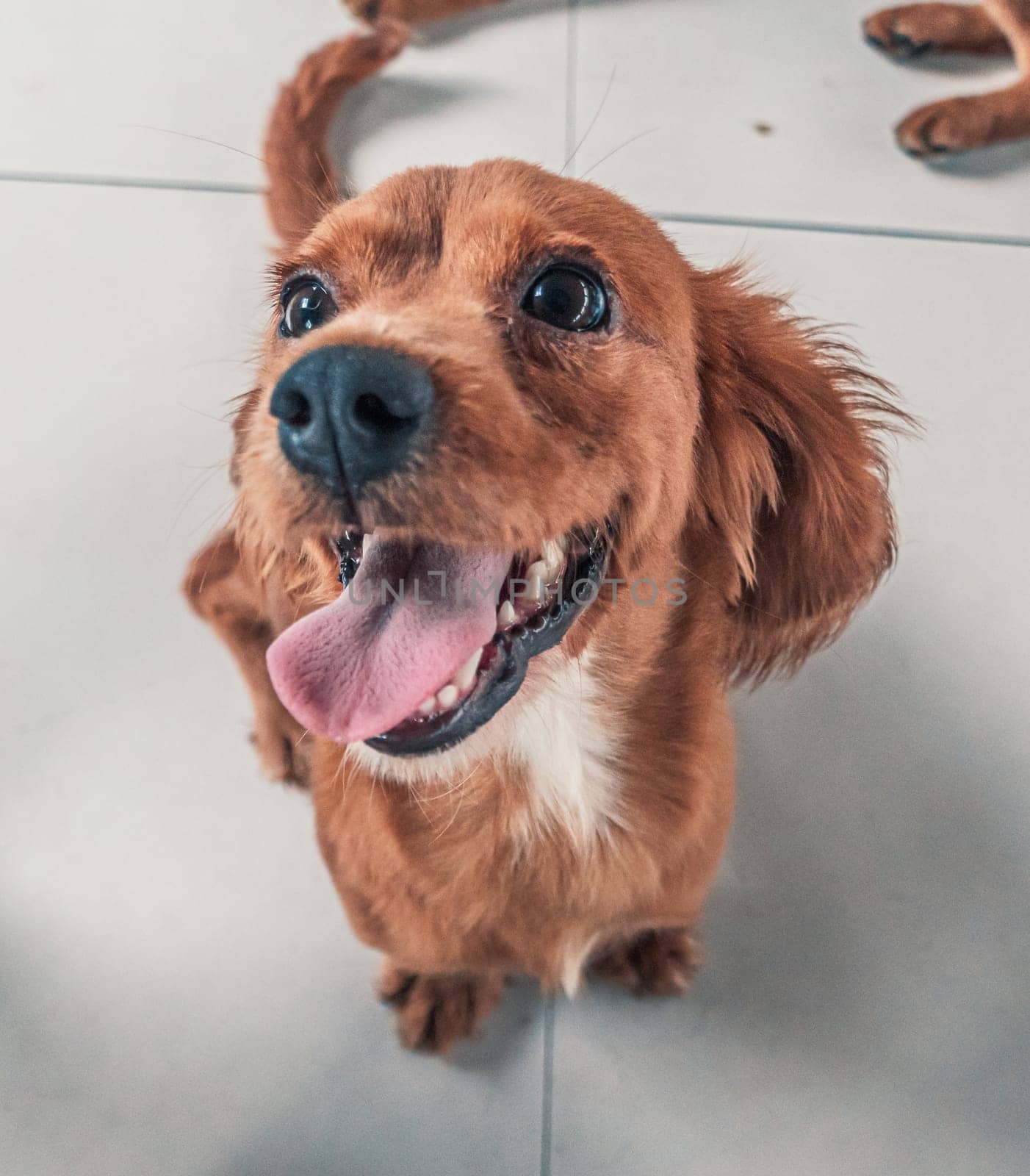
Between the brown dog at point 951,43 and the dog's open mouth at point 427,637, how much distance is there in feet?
5.57

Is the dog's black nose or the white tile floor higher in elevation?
the dog's black nose

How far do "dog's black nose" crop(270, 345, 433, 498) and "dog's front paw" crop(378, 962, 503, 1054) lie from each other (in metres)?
1.01

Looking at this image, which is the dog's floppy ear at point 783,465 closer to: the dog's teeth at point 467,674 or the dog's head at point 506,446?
the dog's head at point 506,446

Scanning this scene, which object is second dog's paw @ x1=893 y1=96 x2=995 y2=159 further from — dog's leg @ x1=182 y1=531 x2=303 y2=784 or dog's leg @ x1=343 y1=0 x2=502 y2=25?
dog's leg @ x1=182 y1=531 x2=303 y2=784

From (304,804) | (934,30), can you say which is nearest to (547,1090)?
(304,804)

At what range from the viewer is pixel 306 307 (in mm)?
1087

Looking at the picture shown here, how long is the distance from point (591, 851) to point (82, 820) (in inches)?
40.1

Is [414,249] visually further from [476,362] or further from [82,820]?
[82,820]

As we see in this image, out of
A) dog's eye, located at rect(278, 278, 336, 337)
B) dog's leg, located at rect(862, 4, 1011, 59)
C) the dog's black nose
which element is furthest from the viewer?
dog's leg, located at rect(862, 4, 1011, 59)

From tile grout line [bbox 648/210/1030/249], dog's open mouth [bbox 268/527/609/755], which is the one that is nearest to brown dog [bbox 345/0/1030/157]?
tile grout line [bbox 648/210/1030/249]

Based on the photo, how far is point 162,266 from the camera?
2064mm

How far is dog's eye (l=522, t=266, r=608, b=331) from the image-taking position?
3.23 feet

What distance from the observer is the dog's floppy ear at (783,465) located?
3.74 ft

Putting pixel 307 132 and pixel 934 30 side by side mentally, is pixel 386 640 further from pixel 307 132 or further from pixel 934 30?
pixel 934 30
